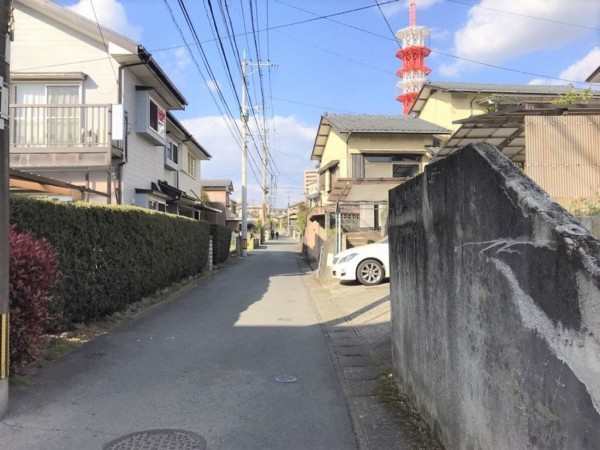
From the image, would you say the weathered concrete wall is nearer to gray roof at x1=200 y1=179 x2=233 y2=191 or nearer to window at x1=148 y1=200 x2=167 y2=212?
window at x1=148 y1=200 x2=167 y2=212

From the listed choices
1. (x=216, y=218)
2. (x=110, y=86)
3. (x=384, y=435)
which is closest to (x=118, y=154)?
(x=110, y=86)

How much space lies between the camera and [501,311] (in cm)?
269

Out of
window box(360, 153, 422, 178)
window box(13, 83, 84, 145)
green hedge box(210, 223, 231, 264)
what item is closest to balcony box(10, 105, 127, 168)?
window box(13, 83, 84, 145)

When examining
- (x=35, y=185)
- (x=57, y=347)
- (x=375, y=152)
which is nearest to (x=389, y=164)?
(x=375, y=152)

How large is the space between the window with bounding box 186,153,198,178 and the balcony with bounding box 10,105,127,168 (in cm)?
1166

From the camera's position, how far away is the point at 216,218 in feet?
122

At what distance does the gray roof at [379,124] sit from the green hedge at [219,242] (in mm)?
7542

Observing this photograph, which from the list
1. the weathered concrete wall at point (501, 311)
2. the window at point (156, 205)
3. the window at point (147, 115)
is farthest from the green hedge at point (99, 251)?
the weathered concrete wall at point (501, 311)

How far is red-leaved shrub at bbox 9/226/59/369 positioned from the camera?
4.91 m

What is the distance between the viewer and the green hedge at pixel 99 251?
22.2ft

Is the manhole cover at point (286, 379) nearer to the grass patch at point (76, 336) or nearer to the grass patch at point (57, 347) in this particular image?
the grass patch at point (76, 336)

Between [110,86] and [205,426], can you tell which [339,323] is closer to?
[205,426]

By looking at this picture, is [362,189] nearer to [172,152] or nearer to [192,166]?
[172,152]

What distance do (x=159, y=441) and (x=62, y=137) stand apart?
1220 cm
